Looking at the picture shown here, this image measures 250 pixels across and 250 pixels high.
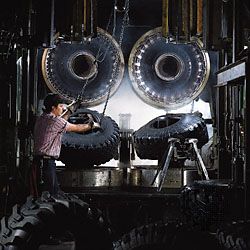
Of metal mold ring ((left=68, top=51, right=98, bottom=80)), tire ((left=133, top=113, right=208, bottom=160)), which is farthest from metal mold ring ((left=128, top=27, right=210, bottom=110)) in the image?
tire ((left=133, top=113, right=208, bottom=160))

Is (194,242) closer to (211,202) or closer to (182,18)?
(211,202)

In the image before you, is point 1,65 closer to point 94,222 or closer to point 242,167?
point 94,222

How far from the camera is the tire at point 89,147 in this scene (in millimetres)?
9977

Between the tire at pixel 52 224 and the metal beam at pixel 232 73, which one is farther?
the metal beam at pixel 232 73

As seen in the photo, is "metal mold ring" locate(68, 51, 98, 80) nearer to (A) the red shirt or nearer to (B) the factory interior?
(B) the factory interior

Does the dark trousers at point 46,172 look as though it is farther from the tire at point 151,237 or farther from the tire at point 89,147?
the tire at point 151,237

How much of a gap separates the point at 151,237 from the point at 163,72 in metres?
7.00

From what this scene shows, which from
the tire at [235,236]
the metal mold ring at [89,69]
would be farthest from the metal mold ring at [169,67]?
the tire at [235,236]

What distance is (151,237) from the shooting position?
228 inches

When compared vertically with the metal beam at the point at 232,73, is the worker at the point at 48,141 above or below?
below

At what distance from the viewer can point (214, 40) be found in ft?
30.4

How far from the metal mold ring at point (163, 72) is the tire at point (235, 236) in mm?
6162

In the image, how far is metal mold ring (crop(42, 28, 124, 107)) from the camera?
11977 millimetres

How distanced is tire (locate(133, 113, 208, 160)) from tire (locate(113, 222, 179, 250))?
4.14 m
